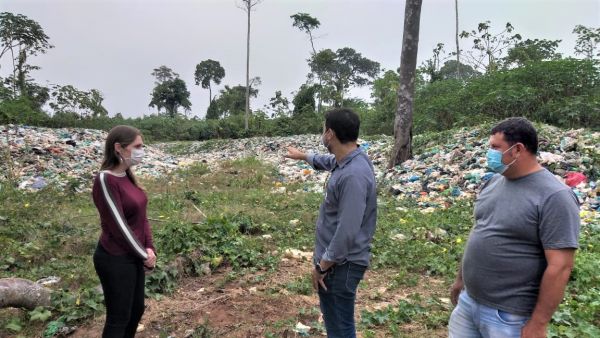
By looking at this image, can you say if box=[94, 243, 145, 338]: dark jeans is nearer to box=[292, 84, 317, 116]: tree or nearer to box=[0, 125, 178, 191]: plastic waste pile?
box=[0, 125, 178, 191]: plastic waste pile

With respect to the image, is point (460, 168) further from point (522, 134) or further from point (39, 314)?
point (39, 314)

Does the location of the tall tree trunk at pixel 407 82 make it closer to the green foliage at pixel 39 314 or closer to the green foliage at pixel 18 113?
the green foliage at pixel 39 314

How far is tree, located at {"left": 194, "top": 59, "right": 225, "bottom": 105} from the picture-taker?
41.2 m

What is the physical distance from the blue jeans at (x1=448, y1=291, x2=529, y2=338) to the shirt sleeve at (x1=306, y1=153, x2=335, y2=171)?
1057 mm

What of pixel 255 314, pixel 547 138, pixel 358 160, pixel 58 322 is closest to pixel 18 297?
pixel 58 322

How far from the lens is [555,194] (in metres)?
1.68

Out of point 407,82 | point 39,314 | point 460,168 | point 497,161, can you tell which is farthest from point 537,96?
point 39,314

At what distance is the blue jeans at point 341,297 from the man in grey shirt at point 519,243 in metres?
0.54

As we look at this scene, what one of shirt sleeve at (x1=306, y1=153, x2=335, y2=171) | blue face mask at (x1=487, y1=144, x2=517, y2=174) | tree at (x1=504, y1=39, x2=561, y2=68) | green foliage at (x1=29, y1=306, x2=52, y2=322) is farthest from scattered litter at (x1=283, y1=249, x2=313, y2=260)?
tree at (x1=504, y1=39, x2=561, y2=68)

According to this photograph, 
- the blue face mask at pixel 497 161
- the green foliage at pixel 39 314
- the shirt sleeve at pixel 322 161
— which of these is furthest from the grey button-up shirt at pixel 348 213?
the green foliage at pixel 39 314

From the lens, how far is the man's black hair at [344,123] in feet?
7.22

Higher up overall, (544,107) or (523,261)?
(544,107)

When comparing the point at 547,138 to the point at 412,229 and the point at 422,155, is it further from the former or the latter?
the point at 412,229

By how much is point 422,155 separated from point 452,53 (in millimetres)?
15173
